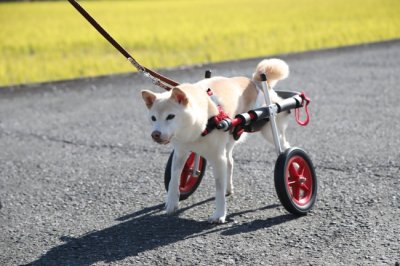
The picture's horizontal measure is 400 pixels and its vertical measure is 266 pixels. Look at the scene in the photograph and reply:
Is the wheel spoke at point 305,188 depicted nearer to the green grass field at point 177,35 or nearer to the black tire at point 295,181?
the black tire at point 295,181

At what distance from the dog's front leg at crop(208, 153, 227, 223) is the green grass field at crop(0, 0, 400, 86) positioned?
7317mm

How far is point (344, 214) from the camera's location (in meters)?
4.70

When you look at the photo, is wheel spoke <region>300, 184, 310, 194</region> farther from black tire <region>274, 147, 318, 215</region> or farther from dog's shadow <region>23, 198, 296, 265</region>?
dog's shadow <region>23, 198, 296, 265</region>

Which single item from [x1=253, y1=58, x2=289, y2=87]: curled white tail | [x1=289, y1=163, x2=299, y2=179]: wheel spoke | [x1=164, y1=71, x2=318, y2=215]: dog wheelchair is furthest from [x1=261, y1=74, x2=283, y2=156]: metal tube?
[x1=253, y1=58, x2=289, y2=87]: curled white tail

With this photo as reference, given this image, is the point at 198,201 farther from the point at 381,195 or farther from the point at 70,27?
the point at 70,27

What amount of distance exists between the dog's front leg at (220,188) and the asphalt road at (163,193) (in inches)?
2.6

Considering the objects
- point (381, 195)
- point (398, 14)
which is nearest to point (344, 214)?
point (381, 195)

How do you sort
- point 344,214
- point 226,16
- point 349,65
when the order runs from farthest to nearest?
1. point 226,16
2. point 349,65
3. point 344,214

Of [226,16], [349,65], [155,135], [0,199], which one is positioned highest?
[226,16]

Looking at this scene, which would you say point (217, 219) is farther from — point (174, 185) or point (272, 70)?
point (272, 70)

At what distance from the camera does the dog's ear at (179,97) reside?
409cm

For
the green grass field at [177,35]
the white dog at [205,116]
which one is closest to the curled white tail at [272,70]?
the white dog at [205,116]

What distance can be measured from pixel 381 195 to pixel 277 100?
1.07 meters

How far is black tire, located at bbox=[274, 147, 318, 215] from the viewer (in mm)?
4457
